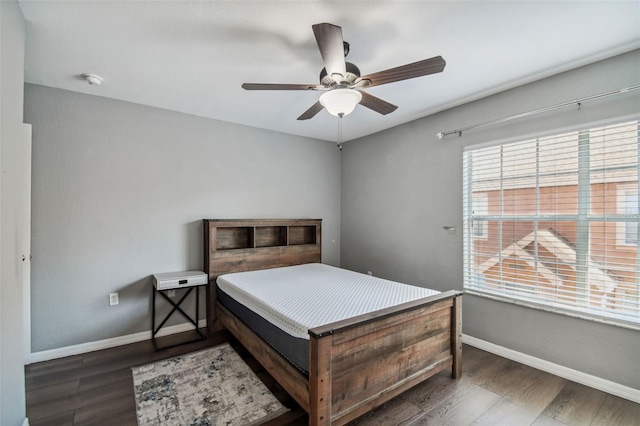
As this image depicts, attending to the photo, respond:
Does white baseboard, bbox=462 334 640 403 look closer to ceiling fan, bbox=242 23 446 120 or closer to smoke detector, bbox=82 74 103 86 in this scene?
ceiling fan, bbox=242 23 446 120

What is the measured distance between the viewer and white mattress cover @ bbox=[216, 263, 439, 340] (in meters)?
2.01

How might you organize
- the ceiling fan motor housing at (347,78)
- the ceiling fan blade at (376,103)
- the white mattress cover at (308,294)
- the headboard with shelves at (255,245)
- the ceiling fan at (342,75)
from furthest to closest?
the headboard with shelves at (255,245) → the ceiling fan blade at (376,103) → the white mattress cover at (308,294) → the ceiling fan motor housing at (347,78) → the ceiling fan at (342,75)

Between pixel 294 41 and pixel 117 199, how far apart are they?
242 centimetres

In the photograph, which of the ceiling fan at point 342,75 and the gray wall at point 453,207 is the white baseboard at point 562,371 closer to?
the gray wall at point 453,207

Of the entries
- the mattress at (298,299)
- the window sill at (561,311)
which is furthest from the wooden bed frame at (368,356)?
the window sill at (561,311)

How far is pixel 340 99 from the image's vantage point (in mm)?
1938

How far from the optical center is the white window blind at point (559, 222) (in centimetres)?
218

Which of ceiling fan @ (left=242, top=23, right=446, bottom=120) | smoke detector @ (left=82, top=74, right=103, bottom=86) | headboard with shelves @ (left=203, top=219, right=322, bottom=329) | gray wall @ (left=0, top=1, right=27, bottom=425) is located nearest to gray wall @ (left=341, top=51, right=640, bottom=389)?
headboard with shelves @ (left=203, top=219, right=322, bottom=329)

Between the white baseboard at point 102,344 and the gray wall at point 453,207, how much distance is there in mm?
2569

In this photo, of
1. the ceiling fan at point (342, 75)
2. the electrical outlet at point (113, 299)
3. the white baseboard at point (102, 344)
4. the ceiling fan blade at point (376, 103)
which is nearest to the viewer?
the ceiling fan at point (342, 75)

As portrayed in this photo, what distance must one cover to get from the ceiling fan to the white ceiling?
31 cm

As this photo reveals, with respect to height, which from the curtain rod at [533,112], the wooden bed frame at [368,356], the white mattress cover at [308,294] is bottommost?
the wooden bed frame at [368,356]

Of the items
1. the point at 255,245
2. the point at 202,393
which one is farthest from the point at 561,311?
the point at 255,245

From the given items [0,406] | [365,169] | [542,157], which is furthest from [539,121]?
[0,406]
